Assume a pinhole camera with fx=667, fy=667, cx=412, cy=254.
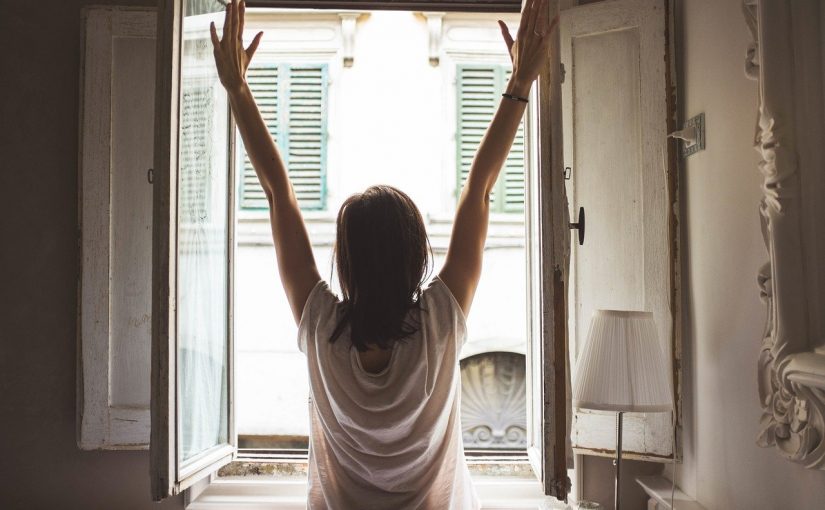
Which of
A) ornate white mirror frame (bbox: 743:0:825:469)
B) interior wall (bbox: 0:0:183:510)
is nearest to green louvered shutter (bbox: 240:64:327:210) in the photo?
interior wall (bbox: 0:0:183:510)

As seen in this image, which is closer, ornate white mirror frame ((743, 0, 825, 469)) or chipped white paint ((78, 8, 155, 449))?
ornate white mirror frame ((743, 0, 825, 469))

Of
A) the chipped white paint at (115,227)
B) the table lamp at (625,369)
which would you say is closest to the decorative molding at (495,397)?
the chipped white paint at (115,227)

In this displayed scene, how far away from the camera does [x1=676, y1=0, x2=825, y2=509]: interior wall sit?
1.69 m

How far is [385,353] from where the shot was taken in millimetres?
1158

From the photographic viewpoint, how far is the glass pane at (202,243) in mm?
1921

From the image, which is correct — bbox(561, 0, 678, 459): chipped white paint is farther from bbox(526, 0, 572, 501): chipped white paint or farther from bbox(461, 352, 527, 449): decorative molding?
bbox(461, 352, 527, 449): decorative molding

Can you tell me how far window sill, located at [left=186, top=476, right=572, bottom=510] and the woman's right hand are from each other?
1.76m

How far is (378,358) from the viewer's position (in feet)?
3.80

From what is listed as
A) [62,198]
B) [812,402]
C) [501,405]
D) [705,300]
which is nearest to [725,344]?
[705,300]

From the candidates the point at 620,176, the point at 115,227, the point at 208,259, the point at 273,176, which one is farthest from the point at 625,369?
the point at 115,227

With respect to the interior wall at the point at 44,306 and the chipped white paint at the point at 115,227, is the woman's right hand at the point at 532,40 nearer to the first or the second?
the chipped white paint at the point at 115,227

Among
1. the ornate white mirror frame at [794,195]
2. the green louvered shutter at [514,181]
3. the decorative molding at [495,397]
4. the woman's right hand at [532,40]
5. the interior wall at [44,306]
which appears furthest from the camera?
the decorative molding at [495,397]

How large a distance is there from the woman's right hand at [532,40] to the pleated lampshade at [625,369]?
79 centimetres

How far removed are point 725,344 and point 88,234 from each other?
7.11 ft
